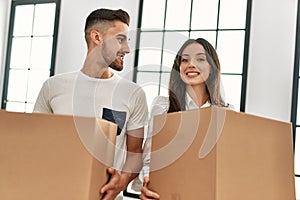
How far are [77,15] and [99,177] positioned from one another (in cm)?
285

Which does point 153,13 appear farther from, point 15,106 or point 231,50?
point 15,106

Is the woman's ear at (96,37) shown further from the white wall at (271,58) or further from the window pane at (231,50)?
the window pane at (231,50)

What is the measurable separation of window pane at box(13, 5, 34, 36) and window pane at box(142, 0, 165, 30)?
1364 mm

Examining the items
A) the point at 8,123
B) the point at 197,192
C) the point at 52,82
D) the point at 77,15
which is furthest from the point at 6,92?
the point at 197,192

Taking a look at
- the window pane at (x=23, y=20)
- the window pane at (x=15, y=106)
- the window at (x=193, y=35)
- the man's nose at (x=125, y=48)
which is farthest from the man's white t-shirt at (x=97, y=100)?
the window pane at (x=23, y=20)

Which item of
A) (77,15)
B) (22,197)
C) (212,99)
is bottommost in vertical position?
(22,197)

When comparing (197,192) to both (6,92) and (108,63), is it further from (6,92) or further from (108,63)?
(6,92)

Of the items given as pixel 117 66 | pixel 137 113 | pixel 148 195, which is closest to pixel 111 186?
pixel 148 195

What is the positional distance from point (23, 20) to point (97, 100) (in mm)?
3039

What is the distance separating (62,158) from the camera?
2.65ft

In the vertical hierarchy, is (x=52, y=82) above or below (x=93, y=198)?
above

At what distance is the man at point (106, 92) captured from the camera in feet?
3.87

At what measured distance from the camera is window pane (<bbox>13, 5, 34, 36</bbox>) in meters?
3.91

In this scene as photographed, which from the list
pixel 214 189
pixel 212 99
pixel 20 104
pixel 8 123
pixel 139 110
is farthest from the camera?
pixel 20 104
